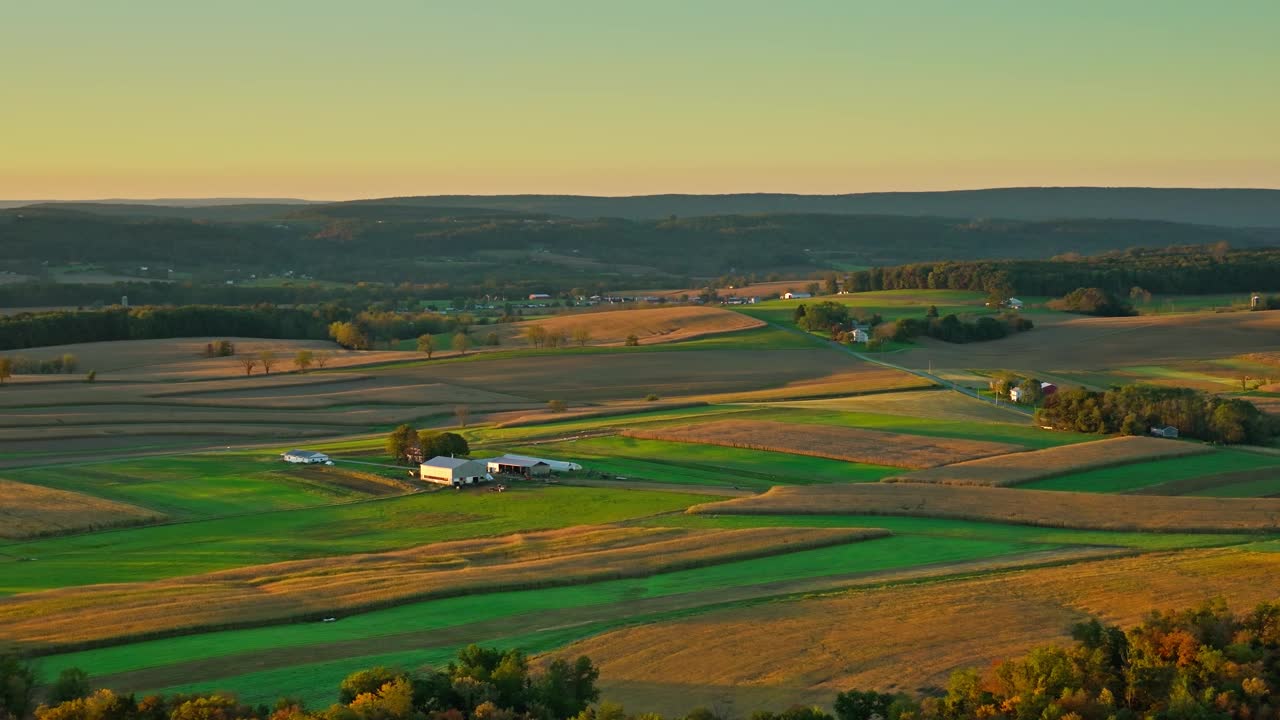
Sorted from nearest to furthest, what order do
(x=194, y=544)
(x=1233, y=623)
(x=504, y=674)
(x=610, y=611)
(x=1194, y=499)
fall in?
(x=504, y=674) < (x=1233, y=623) < (x=610, y=611) < (x=194, y=544) < (x=1194, y=499)

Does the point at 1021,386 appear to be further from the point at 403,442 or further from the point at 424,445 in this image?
the point at 403,442

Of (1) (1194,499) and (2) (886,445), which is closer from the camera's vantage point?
(1) (1194,499)

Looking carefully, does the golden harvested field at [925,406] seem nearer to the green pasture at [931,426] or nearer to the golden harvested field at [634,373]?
the green pasture at [931,426]

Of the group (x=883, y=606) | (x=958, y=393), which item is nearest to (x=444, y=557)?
(x=883, y=606)

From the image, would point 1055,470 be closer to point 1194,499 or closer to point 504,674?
point 1194,499

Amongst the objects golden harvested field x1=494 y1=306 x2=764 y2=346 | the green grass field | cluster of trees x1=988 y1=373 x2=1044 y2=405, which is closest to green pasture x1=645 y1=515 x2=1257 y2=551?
cluster of trees x1=988 y1=373 x2=1044 y2=405
